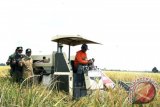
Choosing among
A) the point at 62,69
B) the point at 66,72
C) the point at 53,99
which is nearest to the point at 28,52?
the point at 62,69

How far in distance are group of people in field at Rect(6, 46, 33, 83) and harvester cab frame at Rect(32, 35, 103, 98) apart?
41 centimetres

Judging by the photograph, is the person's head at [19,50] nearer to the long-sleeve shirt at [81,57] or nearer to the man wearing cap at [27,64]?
the man wearing cap at [27,64]

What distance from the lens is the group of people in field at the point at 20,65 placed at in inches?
570

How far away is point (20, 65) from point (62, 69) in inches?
79.0

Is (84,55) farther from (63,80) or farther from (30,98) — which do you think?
(30,98)

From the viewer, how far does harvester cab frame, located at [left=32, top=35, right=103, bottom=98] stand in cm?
1316

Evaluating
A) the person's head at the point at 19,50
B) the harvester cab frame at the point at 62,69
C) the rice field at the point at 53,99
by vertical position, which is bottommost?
the rice field at the point at 53,99

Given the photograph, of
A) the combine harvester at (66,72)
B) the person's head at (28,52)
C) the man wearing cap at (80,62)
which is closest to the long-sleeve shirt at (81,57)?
the man wearing cap at (80,62)

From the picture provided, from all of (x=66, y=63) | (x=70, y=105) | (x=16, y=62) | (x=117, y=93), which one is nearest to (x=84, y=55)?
(x=66, y=63)

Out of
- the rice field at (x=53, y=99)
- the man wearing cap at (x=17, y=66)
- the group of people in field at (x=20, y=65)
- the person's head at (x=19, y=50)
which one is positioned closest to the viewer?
the rice field at (x=53, y=99)

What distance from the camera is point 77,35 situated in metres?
12.9

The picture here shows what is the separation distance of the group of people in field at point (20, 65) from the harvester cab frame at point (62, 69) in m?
0.41

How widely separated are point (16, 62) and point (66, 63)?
2445mm

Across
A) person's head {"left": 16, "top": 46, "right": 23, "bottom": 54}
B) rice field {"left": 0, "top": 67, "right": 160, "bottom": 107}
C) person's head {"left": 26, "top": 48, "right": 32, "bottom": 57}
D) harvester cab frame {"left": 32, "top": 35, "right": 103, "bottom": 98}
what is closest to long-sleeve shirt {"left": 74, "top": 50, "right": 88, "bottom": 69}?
harvester cab frame {"left": 32, "top": 35, "right": 103, "bottom": 98}
